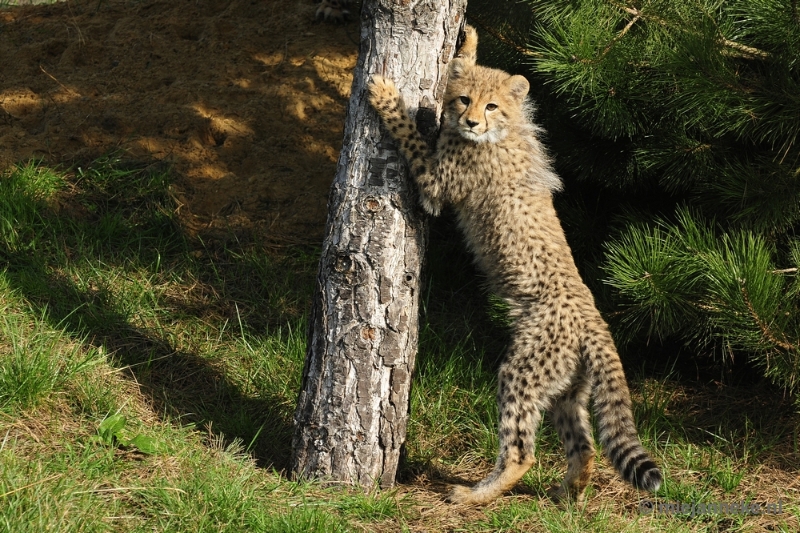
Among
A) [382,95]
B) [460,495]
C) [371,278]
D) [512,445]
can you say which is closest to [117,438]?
[371,278]

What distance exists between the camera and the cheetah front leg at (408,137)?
3.67 meters

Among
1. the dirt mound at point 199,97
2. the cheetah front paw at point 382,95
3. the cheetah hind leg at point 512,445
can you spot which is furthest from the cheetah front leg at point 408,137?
the dirt mound at point 199,97

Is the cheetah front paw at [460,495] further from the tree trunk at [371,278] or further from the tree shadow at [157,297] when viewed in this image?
the tree shadow at [157,297]

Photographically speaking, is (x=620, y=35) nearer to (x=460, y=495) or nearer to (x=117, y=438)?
(x=460, y=495)

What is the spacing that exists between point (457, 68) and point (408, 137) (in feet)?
1.49

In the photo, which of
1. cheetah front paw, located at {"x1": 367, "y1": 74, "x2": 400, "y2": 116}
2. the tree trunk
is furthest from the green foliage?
cheetah front paw, located at {"x1": 367, "y1": 74, "x2": 400, "y2": 116}

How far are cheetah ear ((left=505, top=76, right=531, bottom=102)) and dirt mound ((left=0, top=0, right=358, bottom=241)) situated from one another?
69.0 inches

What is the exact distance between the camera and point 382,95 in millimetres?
3662

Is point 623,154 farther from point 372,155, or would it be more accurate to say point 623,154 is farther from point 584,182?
point 372,155

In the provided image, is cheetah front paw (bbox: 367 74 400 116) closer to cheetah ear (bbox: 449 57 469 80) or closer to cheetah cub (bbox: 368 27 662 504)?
cheetah cub (bbox: 368 27 662 504)

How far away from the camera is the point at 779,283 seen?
3.96 metres

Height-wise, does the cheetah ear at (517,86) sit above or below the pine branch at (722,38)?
below

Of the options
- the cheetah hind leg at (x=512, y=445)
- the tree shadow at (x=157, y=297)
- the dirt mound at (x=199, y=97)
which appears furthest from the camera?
the dirt mound at (x=199, y=97)

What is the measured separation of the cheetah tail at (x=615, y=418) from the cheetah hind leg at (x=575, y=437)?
0.14 m
